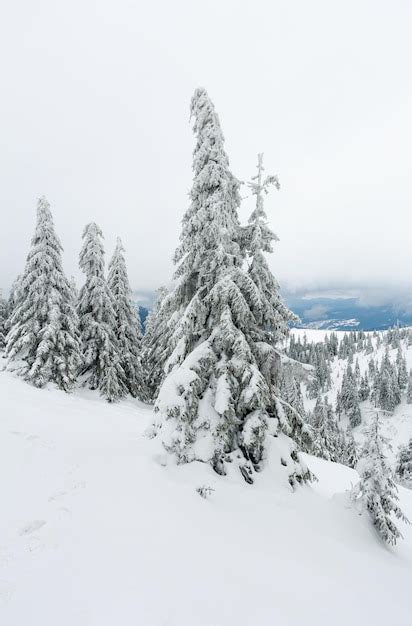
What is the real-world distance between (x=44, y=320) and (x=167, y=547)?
19844 mm

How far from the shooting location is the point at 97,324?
26016 millimetres

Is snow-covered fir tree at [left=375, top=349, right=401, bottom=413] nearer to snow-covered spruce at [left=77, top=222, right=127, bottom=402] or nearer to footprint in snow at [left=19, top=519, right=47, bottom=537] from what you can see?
snow-covered spruce at [left=77, top=222, right=127, bottom=402]

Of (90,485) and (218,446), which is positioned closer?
(90,485)

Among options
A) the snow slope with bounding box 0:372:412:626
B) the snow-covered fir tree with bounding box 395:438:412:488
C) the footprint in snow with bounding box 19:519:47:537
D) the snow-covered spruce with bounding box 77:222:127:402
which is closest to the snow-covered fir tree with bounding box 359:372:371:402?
the snow-covered fir tree with bounding box 395:438:412:488

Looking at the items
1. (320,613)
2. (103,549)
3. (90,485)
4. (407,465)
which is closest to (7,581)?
(103,549)

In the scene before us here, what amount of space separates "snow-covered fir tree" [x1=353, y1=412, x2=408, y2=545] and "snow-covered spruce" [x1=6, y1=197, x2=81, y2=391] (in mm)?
18747

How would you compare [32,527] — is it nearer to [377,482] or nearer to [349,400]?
[377,482]

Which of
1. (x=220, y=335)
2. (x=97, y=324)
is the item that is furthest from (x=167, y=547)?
(x=97, y=324)

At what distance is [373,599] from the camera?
710cm

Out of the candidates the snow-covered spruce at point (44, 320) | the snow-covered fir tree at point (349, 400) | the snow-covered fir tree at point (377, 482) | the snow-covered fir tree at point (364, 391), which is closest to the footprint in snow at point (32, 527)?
the snow-covered fir tree at point (377, 482)

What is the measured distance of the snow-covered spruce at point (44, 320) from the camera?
2179cm

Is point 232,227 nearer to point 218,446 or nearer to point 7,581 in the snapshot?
point 218,446

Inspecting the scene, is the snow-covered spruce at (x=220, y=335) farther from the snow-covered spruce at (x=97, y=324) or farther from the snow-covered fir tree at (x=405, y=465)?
the snow-covered fir tree at (x=405, y=465)

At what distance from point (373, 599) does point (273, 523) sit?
258 centimetres
